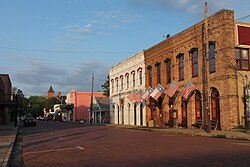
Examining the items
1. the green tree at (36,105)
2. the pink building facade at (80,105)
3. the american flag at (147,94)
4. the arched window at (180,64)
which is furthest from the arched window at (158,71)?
the green tree at (36,105)

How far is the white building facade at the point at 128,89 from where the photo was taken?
4469 cm

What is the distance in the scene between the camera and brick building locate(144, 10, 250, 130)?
27.0 meters

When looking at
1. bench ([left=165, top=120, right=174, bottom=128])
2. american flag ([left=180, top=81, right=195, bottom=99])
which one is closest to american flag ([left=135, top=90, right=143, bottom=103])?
bench ([left=165, top=120, right=174, bottom=128])

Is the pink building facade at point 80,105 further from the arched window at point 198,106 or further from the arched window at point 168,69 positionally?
the arched window at point 198,106

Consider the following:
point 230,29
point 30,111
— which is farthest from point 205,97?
point 30,111

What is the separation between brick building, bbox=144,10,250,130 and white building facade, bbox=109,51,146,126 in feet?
19.1

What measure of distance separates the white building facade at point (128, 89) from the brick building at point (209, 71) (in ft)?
19.1

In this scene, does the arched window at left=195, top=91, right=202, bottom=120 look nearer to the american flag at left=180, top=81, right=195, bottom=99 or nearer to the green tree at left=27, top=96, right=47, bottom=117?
the american flag at left=180, top=81, right=195, bottom=99

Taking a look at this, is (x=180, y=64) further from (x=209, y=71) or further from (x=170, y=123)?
(x=170, y=123)

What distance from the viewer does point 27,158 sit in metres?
13.6

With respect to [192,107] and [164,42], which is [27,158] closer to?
[192,107]

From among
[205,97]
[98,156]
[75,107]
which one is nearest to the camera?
[98,156]

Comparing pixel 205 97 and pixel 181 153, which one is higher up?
pixel 205 97

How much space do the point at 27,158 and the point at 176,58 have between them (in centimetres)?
2431
